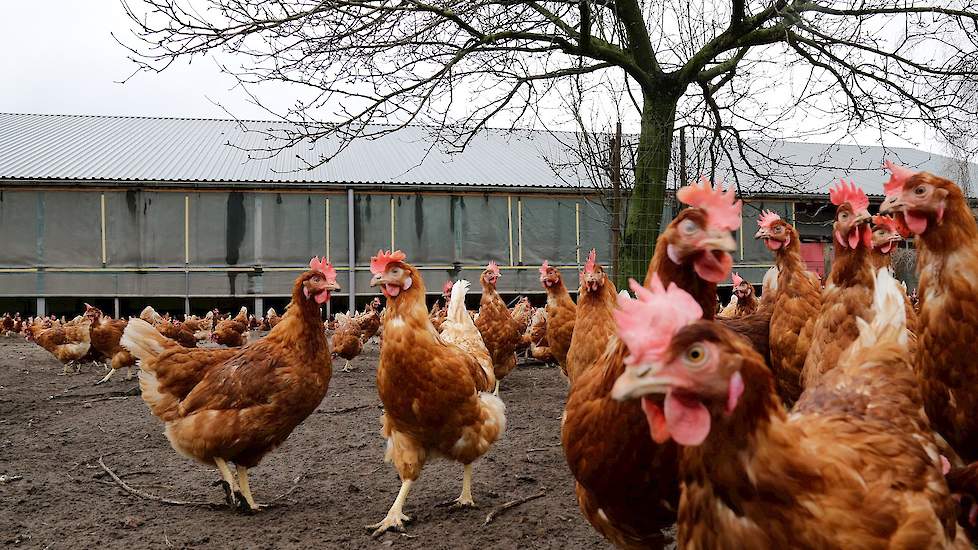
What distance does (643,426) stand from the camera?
6.91 feet

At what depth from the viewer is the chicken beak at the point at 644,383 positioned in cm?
143

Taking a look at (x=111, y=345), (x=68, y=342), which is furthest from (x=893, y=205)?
(x=68, y=342)

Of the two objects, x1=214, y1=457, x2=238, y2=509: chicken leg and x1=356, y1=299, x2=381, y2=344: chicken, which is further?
x1=356, y1=299, x2=381, y2=344: chicken

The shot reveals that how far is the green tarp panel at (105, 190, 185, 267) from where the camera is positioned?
16344 mm

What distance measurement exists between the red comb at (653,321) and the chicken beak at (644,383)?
1.0 inches

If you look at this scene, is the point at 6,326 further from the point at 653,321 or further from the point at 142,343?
the point at 653,321

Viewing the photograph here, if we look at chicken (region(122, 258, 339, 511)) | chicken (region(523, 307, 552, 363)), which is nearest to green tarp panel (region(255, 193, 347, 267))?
chicken (region(523, 307, 552, 363))

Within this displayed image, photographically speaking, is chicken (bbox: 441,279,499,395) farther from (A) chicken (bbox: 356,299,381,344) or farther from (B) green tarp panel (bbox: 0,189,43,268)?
(B) green tarp panel (bbox: 0,189,43,268)

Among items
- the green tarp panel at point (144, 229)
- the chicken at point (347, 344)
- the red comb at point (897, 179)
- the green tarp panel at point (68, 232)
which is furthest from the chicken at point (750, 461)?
the green tarp panel at point (68, 232)

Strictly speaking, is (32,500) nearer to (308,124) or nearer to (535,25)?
(308,124)

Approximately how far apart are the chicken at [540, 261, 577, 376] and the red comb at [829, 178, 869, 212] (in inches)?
130

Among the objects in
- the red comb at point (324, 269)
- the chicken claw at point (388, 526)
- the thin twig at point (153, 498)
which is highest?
the red comb at point (324, 269)

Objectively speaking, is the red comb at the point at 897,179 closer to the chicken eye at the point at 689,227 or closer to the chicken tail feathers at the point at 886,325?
the chicken tail feathers at the point at 886,325

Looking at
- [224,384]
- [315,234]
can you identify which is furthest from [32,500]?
[315,234]
